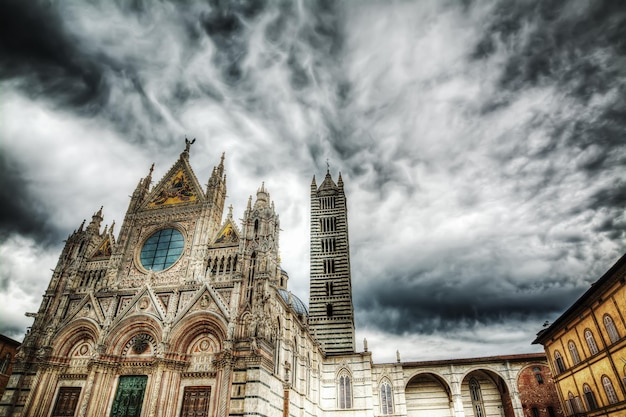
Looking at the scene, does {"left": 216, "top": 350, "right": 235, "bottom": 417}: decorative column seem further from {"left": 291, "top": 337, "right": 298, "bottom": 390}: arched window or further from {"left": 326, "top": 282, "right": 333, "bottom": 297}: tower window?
{"left": 326, "top": 282, "right": 333, "bottom": 297}: tower window

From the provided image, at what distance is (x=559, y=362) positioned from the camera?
90.8 feet

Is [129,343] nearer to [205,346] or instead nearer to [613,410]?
[205,346]

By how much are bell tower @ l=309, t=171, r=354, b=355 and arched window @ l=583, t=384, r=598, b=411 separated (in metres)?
23.5

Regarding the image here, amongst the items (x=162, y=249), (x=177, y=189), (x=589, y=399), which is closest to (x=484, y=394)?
(x=589, y=399)

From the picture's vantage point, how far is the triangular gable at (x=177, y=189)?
31.0 metres

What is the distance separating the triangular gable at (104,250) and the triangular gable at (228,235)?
897cm

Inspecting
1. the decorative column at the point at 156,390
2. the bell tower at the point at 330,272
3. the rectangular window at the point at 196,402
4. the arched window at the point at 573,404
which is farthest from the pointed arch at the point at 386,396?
the decorative column at the point at 156,390

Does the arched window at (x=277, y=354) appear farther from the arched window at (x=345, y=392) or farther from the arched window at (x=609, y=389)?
the arched window at (x=609, y=389)

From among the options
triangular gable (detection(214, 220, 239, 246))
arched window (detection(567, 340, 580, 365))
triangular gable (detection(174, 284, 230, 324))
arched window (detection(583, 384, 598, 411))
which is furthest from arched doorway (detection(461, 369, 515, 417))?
triangular gable (detection(214, 220, 239, 246))

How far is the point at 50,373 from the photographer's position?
24.8m

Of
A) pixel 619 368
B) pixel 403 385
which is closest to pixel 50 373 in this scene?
pixel 403 385

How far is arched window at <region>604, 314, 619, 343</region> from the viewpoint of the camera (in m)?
19.6

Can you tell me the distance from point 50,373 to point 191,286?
1027 centimetres

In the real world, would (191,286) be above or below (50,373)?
above
